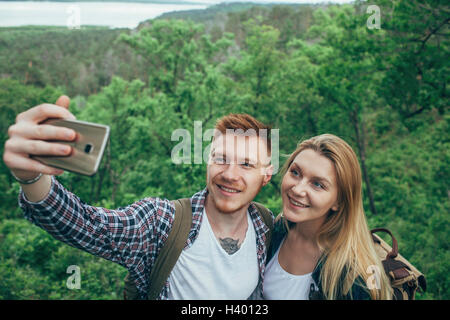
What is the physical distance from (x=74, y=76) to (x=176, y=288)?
31.3 metres

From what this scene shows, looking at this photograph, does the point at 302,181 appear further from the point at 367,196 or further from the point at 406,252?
the point at 367,196

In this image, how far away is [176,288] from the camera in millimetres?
1912

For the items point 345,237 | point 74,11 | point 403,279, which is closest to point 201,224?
point 345,237

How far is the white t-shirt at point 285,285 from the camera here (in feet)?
6.70

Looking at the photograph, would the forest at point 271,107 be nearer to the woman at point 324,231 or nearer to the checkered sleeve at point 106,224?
the woman at point 324,231

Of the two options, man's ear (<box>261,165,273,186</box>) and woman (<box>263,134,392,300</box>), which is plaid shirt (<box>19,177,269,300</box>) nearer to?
woman (<box>263,134,392,300</box>)

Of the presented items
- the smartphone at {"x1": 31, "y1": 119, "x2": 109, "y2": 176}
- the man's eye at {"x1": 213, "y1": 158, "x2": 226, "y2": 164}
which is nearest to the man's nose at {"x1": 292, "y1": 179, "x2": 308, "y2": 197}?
the man's eye at {"x1": 213, "y1": 158, "x2": 226, "y2": 164}

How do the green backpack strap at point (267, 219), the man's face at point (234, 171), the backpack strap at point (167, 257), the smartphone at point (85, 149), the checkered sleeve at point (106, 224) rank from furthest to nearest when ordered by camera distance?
the green backpack strap at point (267, 219) < the man's face at point (234, 171) < the backpack strap at point (167, 257) < the checkered sleeve at point (106, 224) < the smartphone at point (85, 149)

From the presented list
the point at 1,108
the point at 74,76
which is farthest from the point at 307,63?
the point at 74,76

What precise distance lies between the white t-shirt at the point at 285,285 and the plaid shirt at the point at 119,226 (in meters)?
0.08

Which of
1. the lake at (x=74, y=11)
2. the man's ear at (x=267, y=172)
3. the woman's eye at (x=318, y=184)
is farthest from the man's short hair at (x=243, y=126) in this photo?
the lake at (x=74, y=11)

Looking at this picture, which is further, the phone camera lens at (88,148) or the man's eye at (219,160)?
the man's eye at (219,160)

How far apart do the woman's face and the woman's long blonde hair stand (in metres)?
0.05
